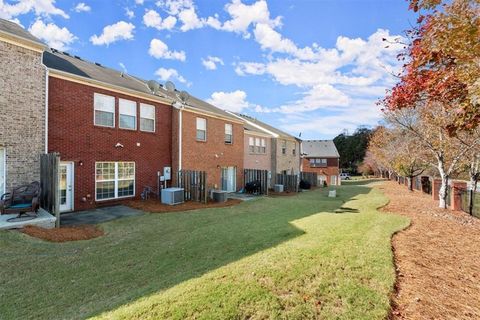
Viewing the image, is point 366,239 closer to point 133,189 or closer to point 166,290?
point 166,290

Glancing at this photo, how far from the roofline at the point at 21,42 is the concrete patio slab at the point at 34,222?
5840 millimetres

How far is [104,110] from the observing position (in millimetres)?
12742

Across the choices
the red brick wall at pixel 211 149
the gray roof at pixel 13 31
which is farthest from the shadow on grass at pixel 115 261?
the red brick wall at pixel 211 149

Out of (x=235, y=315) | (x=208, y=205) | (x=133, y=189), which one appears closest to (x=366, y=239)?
(x=235, y=315)

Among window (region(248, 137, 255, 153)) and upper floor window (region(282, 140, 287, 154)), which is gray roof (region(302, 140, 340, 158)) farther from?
window (region(248, 137, 255, 153))

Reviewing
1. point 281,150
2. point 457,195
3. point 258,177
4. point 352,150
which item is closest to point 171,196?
point 258,177

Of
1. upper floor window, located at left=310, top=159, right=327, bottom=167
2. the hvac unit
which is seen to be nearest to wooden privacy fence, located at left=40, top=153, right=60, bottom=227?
the hvac unit

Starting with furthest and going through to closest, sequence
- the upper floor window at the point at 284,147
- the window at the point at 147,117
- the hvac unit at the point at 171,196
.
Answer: the upper floor window at the point at 284,147 → the window at the point at 147,117 → the hvac unit at the point at 171,196

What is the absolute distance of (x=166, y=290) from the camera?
14.1ft

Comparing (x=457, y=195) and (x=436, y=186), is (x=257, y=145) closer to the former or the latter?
(x=436, y=186)

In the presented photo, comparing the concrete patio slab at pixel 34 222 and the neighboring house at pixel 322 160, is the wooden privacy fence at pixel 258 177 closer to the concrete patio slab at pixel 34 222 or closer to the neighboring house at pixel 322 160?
the concrete patio slab at pixel 34 222

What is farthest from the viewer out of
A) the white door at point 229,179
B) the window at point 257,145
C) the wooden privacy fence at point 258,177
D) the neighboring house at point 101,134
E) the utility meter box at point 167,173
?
the window at point 257,145

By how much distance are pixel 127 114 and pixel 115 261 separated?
9.53 metres

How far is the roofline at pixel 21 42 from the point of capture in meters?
8.93
